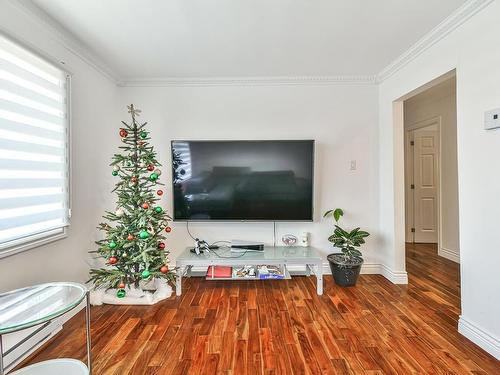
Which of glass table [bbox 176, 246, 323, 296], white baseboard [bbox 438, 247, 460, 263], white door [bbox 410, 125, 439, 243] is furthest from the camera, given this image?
white door [bbox 410, 125, 439, 243]

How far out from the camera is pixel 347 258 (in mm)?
2838

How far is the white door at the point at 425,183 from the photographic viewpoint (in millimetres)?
4629

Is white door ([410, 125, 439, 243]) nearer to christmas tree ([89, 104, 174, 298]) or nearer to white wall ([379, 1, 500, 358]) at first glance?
white wall ([379, 1, 500, 358])

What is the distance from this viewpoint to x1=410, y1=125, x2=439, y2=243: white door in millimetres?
4629

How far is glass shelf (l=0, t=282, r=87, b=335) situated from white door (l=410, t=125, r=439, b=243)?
5169 millimetres

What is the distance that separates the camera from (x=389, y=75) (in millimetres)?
2906

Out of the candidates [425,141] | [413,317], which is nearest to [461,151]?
[413,317]

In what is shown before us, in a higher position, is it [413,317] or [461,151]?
[461,151]

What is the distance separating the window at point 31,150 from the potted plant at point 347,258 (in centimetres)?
A: 268

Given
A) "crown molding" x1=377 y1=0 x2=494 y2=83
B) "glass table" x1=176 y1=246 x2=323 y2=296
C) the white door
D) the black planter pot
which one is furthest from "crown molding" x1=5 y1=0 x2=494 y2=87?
the white door

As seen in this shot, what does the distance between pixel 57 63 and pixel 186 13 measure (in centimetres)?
115

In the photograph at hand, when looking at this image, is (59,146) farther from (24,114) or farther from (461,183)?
(461,183)

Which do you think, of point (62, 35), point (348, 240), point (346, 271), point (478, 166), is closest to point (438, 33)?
point (478, 166)

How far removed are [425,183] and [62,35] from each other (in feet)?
18.2
